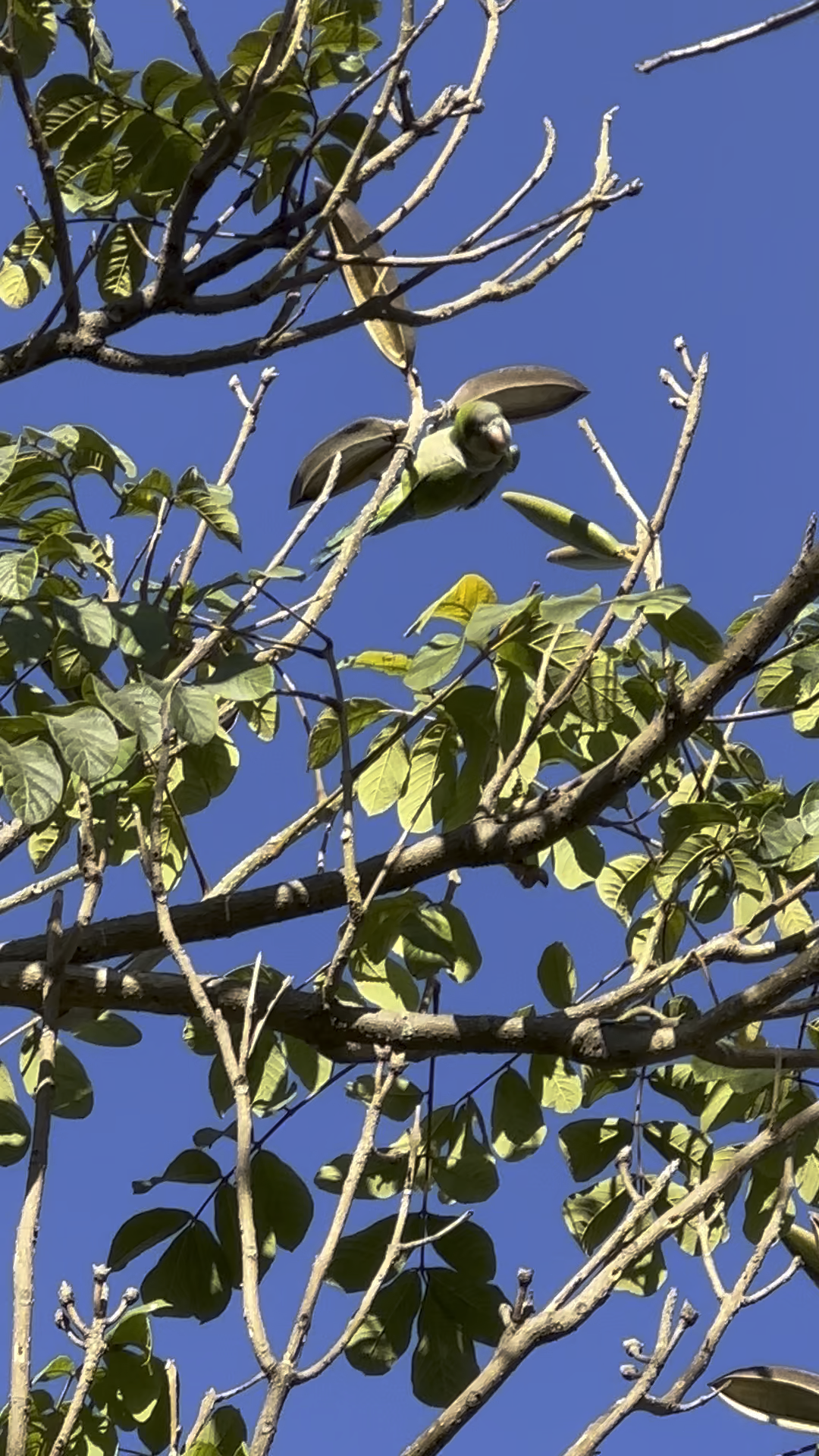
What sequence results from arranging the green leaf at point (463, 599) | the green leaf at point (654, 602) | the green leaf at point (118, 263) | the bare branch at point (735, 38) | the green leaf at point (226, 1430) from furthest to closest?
the green leaf at point (118, 263) < the green leaf at point (463, 599) < the green leaf at point (226, 1430) < the green leaf at point (654, 602) < the bare branch at point (735, 38)

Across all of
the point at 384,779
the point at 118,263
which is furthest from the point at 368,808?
the point at 118,263

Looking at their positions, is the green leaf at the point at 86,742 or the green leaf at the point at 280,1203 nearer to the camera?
the green leaf at the point at 86,742

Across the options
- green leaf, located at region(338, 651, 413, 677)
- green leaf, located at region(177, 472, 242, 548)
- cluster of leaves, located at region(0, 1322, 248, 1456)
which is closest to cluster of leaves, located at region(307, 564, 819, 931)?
green leaf, located at region(338, 651, 413, 677)

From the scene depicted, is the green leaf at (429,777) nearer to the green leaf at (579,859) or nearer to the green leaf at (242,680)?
the green leaf at (579,859)

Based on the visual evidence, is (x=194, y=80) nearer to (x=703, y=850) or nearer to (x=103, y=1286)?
(x=703, y=850)

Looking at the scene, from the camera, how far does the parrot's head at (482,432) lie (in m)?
2.28

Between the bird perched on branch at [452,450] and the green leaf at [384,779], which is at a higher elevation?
the bird perched on branch at [452,450]

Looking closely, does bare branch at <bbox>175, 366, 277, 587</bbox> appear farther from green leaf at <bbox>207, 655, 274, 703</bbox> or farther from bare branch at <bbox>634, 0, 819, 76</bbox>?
bare branch at <bbox>634, 0, 819, 76</bbox>

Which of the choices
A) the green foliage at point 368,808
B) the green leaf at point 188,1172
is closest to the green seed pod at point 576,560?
the green foliage at point 368,808

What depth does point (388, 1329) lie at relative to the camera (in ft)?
7.21

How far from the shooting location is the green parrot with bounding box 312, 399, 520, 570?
2.29 m

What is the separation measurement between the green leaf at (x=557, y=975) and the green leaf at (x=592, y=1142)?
→ 173mm

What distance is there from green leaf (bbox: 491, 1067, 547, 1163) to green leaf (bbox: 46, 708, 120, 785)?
88 centimetres

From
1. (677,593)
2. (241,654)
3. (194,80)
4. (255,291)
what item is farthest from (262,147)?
(677,593)
